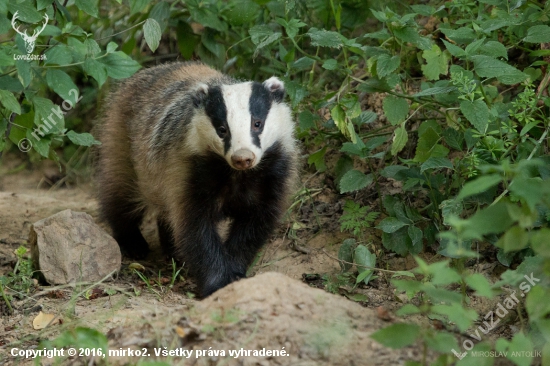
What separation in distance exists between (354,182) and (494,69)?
123cm

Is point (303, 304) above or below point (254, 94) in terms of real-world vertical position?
below

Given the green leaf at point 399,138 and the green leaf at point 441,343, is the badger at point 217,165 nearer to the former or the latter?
the green leaf at point 399,138

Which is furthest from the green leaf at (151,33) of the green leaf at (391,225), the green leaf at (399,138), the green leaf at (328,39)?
the green leaf at (391,225)

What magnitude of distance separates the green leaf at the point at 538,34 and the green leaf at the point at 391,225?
4.45ft

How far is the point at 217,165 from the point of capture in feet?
14.3

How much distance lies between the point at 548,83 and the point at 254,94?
76.0 inches

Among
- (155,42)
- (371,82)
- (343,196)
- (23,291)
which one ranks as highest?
(155,42)

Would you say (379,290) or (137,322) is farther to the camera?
(379,290)

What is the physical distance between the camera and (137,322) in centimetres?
334

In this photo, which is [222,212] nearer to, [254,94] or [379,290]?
[254,94]

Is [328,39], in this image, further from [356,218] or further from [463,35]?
[356,218]

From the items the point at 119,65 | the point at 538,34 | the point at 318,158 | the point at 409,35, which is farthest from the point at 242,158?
the point at 538,34

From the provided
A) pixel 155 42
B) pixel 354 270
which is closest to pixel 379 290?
pixel 354 270

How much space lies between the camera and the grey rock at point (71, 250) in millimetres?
4539
